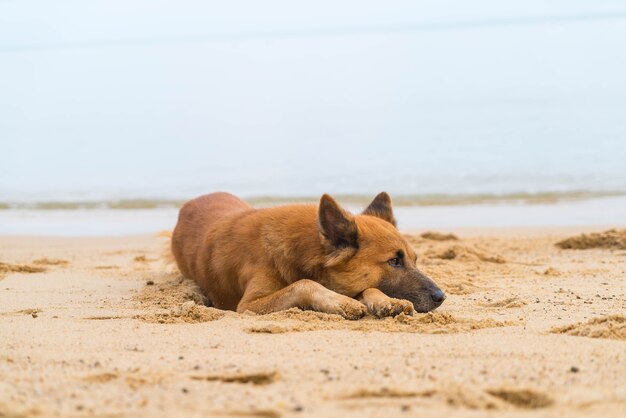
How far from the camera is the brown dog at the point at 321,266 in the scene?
630 cm

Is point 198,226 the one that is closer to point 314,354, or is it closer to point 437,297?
point 437,297

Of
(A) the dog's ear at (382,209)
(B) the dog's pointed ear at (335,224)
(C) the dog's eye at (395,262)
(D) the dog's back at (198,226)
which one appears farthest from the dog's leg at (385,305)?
(D) the dog's back at (198,226)

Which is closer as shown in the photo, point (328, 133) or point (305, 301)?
point (305, 301)

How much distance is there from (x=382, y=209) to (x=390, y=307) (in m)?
1.38

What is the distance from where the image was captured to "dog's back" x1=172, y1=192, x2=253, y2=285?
775 cm

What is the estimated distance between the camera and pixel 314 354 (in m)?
4.92

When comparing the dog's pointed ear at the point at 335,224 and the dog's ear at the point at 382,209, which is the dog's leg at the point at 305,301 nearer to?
the dog's pointed ear at the point at 335,224

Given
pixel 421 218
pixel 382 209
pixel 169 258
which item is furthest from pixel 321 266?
pixel 421 218

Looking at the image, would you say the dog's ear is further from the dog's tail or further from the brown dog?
the dog's tail

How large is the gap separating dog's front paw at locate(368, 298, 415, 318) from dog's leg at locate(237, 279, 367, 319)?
0.25 feet

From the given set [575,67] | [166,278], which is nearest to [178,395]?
[166,278]

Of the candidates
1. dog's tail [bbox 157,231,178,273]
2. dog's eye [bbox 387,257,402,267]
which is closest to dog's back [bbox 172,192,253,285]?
dog's tail [bbox 157,231,178,273]

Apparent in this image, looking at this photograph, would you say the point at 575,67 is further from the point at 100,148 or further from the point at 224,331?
the point at 224,331

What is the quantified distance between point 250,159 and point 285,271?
15959mm
